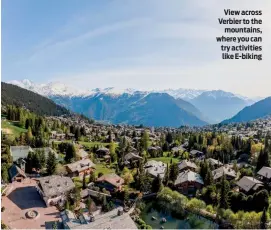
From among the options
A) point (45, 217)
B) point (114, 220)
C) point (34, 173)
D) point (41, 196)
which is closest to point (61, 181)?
point (41, 196)

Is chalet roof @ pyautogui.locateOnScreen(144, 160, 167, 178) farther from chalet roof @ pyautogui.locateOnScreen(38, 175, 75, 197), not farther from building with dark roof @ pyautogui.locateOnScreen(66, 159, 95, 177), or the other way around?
chalet roof @ pyautogui.locateOnScreen(38, 175, 75, 197)

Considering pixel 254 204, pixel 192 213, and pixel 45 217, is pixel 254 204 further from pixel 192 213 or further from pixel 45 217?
pixel 45 217

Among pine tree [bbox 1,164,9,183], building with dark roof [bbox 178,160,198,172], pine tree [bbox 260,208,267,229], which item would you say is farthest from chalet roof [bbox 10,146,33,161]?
pine tree [bbox 260,208,267,229]

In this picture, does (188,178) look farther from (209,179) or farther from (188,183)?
(209,179)

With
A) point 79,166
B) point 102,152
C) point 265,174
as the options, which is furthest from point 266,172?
point 102,152

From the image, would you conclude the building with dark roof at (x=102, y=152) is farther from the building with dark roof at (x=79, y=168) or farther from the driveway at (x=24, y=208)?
the driveway at (x=24, y=208)
